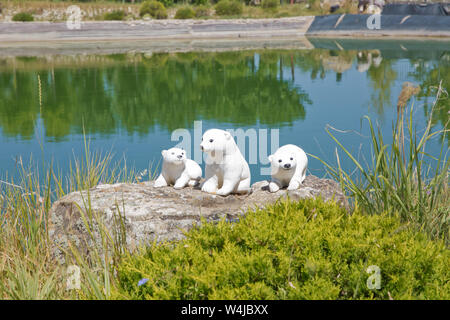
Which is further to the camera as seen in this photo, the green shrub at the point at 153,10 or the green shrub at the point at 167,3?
the green shrub at the point at 167,3

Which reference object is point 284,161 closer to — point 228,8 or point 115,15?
point 115,15

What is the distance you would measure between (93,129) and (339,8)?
99.4 ft

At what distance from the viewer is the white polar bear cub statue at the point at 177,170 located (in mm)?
3840

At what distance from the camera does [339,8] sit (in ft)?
122

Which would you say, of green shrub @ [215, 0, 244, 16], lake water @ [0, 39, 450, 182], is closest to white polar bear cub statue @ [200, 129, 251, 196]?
lake water @ [0, 39, 450, 182]

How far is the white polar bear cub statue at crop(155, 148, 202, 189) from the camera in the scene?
384 cm

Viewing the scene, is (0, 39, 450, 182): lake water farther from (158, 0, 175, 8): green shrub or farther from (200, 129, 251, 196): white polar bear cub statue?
(158, 0, 175, 8): green shrub

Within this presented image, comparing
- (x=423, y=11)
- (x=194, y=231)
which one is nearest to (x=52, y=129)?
(x=194, y=231)

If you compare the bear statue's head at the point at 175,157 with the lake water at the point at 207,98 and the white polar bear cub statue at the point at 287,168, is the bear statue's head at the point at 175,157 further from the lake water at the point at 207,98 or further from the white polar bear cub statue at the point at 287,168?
the lake water at the point at 207,98

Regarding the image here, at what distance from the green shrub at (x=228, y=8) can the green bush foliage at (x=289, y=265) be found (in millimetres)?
36750

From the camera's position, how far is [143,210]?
3.33 m

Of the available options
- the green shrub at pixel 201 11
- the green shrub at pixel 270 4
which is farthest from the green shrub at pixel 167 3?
the green shrub at pixel 270 4

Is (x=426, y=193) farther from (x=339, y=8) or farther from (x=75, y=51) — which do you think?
(x=339, y=8)

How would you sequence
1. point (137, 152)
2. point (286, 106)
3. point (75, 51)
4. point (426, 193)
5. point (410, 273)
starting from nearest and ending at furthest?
point (410, 273) → point (426, 193) → point (137, 152) → point (286, 106) → point (75, 51)
